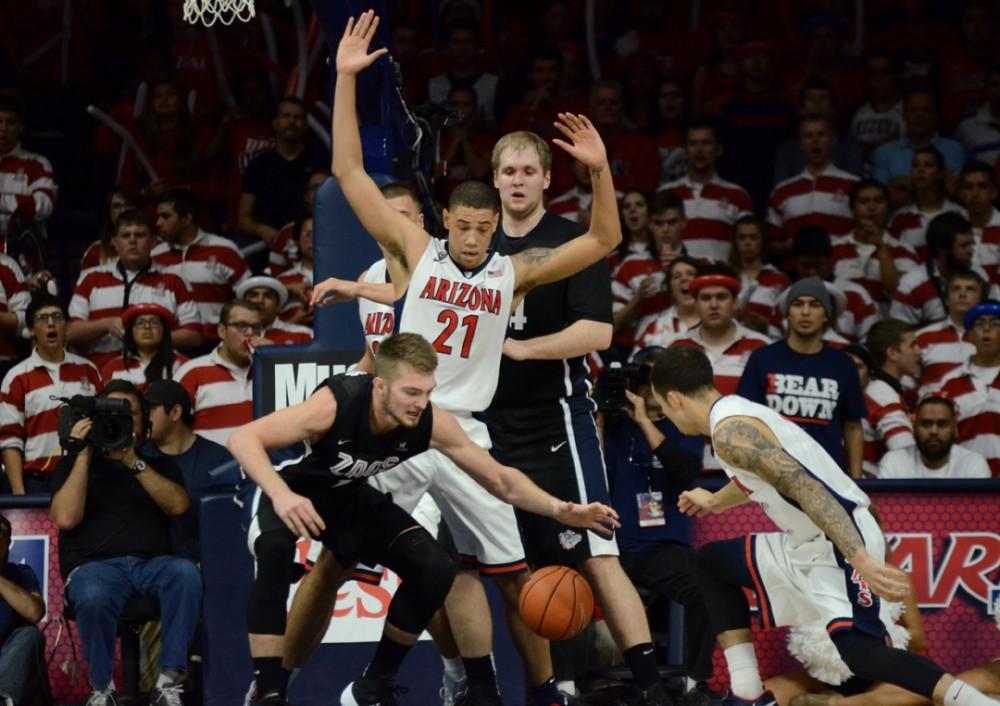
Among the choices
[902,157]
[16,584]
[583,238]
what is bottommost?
[16,584]

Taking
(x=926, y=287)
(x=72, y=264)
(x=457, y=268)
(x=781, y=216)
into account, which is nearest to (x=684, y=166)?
(x=781, y=216)

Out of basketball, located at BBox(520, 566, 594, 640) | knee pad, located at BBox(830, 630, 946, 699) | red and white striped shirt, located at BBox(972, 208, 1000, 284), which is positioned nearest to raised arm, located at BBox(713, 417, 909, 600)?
knee pad, located at BBox(830, 630, 946, 699)

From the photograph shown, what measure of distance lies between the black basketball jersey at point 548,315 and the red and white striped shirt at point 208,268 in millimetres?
4097

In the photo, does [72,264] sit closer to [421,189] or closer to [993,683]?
[421,189]

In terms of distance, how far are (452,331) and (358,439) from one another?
0.74 metres

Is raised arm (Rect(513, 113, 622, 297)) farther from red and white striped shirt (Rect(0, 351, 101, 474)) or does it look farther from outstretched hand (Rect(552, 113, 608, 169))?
red and white striped shirt (Rect(0, 351, 101, 474))

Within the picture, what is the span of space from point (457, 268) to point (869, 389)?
3853 millimetres

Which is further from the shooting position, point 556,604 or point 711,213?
point 711,213

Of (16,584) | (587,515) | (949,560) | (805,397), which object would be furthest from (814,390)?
(16,584)

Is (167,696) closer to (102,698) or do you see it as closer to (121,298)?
(102,698)

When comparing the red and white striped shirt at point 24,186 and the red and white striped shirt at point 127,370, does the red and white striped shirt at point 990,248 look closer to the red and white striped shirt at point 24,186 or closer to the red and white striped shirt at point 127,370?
the red and white striped shirt at point 127,370

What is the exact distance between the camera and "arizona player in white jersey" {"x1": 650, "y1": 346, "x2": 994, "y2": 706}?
7.54 m

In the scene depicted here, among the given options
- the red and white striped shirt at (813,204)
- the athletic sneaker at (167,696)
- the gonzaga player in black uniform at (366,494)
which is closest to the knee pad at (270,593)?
the gonzaga player in black uniform at (366,494)

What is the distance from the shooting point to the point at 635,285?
11.9 metres
